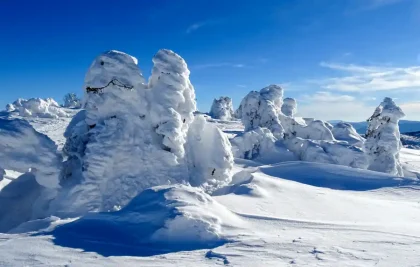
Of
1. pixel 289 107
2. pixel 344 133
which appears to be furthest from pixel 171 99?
pixel 289 107

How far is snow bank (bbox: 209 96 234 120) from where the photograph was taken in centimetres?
7994

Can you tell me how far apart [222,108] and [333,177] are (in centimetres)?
6373

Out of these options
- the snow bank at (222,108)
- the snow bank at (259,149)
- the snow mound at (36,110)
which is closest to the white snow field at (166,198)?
the snow bank at (259,149)

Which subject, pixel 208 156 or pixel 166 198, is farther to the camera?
pixel 208 156

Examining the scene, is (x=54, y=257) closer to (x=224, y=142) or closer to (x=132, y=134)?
(x=132, y=134)

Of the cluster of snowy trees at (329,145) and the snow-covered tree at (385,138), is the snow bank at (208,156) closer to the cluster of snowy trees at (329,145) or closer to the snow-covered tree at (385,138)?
the cluster of snowy trees at (329,145)

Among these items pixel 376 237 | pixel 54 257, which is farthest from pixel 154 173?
pixel 376 237

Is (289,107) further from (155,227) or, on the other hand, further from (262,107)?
(155,227)

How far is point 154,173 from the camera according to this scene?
13.4 m

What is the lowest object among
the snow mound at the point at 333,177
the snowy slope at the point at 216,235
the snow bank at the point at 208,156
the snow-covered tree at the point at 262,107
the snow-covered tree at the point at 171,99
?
the snowy slope at the point at 216,235

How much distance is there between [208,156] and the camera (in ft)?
49.6

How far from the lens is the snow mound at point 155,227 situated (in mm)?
7324

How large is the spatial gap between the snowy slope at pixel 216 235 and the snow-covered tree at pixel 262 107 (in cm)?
2408

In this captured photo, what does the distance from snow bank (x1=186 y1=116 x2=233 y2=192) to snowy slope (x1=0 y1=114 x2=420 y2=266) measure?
2.70m
